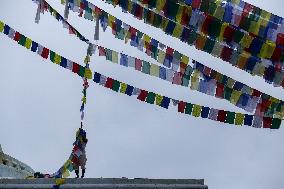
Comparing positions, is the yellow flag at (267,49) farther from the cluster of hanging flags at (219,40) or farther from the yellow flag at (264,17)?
the yellow flag at (264,17)

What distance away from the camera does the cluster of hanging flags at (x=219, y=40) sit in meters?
10.5

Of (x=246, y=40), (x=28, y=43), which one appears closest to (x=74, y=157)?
(x=28, y=43)

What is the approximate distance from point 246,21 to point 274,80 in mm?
1661

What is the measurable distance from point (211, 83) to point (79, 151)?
533cm

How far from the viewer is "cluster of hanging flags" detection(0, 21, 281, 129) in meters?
12.8

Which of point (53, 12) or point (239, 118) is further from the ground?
point (53, 12)

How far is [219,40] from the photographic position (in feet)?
36.3

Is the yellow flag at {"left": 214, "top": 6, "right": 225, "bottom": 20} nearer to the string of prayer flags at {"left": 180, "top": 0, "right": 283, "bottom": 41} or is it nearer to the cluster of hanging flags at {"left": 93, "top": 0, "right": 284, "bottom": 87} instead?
the string of prayer flags at {"left": 180, "top": 0, "right": 283, "bottom": 41}

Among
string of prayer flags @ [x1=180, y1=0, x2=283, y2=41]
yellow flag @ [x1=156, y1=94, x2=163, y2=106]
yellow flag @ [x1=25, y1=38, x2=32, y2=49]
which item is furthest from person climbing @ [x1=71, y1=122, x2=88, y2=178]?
string of prayer flags @ [x1=180, y1=0, x2=283, y2=41]

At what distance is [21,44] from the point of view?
15.7 metres

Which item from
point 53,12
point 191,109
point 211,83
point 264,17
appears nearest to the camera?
point 264,17

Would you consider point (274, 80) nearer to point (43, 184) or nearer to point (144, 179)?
point (144, 179)

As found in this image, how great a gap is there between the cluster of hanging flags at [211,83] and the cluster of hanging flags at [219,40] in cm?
122

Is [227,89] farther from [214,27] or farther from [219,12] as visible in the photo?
[219,12]
